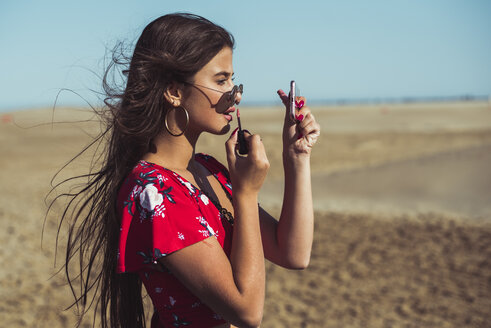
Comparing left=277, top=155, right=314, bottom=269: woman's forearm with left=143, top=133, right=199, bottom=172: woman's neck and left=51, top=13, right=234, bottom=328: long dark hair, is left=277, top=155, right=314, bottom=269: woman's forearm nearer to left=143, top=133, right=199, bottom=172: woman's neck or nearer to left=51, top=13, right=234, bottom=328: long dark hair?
left=143, top=133, right=199, bottom=172: woman's neck

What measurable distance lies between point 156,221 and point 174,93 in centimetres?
53

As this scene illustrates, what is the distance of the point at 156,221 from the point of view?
166 centimetres

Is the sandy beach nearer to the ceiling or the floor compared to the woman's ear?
nearer to the floor

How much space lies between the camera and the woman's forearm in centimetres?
207

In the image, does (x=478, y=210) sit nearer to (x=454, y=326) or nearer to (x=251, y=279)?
(x=454, y=326)

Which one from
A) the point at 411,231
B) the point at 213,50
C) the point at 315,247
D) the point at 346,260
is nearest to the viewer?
the point at 213,50

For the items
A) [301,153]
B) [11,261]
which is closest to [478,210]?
[11,261]

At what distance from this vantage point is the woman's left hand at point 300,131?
2066 millimetres

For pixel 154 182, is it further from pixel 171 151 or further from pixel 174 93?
pixel 174 93

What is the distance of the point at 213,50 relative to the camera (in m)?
1.92

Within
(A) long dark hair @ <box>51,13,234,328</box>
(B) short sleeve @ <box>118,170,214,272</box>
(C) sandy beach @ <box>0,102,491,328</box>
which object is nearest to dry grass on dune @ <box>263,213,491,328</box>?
(C) sandy beach @ <box>0,102,491,328</box>

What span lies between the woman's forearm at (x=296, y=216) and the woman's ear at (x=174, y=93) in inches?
19.2

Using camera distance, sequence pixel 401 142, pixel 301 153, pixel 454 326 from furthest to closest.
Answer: pixel 401 142 → pixel 454 326 → pixel 301 153

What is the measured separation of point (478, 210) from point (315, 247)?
4.22m
